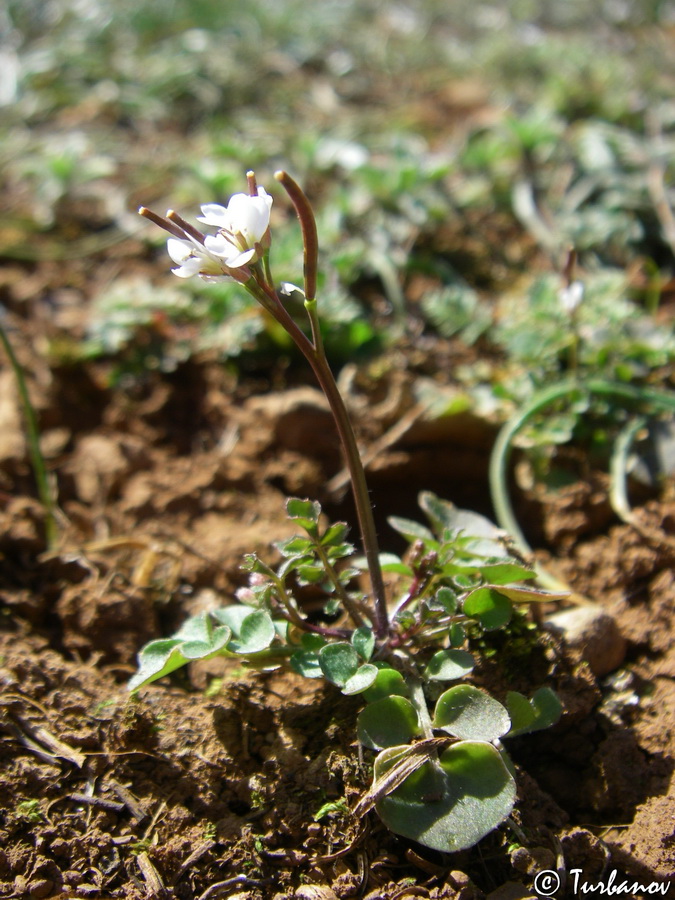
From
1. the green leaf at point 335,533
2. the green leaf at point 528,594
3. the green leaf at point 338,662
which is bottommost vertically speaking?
the green leaf at point 528,594

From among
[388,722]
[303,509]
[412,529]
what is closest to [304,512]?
[303,509]

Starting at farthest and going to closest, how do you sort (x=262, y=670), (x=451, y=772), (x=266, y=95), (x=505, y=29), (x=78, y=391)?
(x=505, y=29), (x=266, y=95), (x=78, y=391), (x=262, y=670), (x=451, y=772)

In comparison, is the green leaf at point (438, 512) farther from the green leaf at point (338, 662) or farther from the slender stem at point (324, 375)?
the green leaf at point (338, 662)

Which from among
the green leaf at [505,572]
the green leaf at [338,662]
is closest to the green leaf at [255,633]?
the green leaf at [338,662]

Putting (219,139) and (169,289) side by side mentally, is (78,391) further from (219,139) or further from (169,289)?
(219,139)

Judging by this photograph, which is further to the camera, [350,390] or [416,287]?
[416,287]

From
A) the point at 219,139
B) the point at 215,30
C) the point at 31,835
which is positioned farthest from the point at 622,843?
the point at 215,30

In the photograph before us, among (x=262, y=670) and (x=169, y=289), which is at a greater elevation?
(x=169, y=289)

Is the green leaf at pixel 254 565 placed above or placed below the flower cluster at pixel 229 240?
below
